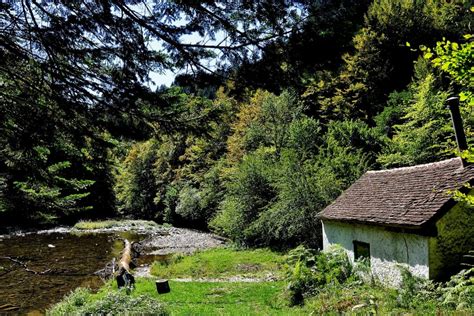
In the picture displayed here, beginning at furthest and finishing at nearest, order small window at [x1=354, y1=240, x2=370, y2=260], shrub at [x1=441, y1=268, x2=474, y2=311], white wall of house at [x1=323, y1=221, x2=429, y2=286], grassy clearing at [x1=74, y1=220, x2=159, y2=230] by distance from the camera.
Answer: grassy clearing at [x1=74, y1=220, x2=159, y2=230], small window at [x1=354, y1=240, x2=370, y2=260], white wall of house at [x1=323, y1=221, x2=429, y2=286], shrub at [x1=441, y1=268, x2=474, y2=311]

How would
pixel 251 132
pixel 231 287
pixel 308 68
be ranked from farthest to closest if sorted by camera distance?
pixel 251 132, pixel 231 287, pixel 308 68

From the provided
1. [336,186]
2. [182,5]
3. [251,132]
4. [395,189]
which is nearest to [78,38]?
[182,5]

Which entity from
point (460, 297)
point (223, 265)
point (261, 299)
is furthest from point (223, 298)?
point (460, 297)

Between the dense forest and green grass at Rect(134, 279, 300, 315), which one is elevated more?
the dense forest

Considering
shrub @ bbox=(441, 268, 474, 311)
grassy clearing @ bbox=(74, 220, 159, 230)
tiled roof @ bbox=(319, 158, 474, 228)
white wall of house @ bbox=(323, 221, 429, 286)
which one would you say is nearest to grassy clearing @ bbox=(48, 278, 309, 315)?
white wall of house @ bbox=(323, 221, 429, 286)

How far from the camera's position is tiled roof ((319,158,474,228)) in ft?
38.5

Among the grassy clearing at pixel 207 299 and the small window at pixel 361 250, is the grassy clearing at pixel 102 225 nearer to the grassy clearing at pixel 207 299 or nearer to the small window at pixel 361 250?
the grassy clearing at pixel 207 299

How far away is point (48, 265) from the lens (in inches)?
843

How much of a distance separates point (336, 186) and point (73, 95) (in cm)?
1896

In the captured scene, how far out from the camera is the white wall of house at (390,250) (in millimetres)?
11312

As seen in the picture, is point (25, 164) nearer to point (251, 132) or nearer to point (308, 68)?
point (308, 68)

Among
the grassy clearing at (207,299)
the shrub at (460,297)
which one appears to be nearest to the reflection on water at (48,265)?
the grassy clearing at (207,299)

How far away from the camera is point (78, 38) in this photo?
4.55 metres

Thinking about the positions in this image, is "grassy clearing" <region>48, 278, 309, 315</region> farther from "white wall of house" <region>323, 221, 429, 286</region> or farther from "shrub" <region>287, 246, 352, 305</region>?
"white wall of house" <region>323, 221, 429, 286</region>
